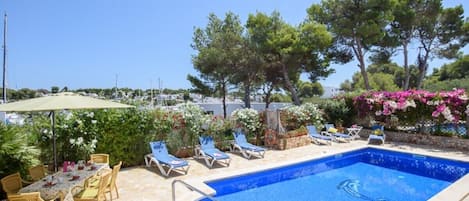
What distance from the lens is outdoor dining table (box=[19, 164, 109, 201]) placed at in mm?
4461

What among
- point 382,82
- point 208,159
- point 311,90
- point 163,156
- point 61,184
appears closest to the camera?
point 61,184

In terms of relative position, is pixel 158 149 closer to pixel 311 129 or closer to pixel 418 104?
pixel 311 129

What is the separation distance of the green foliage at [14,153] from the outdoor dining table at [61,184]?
132 cm

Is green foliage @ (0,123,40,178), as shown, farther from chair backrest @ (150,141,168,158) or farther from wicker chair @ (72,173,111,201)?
chair backrest @ (150,141,168,158)

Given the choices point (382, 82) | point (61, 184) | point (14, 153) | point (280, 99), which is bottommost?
point (61, 184)

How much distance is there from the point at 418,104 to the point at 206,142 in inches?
371

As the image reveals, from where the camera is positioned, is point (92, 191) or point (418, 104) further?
point (418, 104)

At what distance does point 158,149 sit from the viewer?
8422 millimetres

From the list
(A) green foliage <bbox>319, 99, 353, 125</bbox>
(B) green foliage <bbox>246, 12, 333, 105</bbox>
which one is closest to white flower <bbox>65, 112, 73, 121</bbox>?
(A) green foliage <bbox>319, 99, 353, 125</bbox>

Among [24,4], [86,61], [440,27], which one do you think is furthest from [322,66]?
[86,61]

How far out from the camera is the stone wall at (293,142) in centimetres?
1115

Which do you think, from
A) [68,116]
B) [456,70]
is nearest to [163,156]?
[68,116]

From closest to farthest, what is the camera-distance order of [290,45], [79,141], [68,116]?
1. [79,141]
2. [68,116]
3. [290,45]

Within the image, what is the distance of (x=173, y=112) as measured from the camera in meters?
9.52
